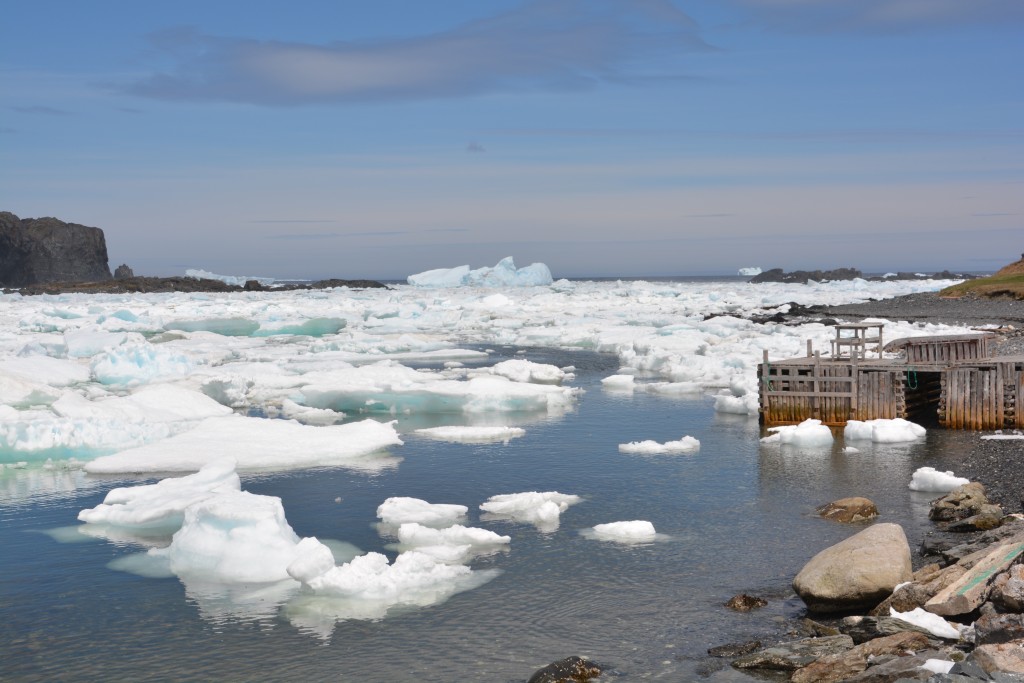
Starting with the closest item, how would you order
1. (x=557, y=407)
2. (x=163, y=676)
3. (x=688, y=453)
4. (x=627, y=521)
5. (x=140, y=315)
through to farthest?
1. (x=163, y=676)
2. (x=627, y=521)
3. (x=688, y=453)
4. (x=557, y=407)
5. (x=140, y=315)

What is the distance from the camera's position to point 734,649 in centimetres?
989

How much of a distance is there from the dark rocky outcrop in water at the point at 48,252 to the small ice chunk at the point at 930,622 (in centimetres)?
11583

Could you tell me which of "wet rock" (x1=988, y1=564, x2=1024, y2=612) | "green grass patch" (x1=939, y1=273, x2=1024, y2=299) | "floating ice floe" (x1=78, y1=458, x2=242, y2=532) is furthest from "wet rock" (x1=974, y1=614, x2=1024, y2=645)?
"green grass patch" (x1=939, y1=273, x2=1024, y2=299)

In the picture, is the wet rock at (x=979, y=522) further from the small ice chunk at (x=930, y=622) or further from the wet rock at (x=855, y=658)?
the wet rock at (x=855, y=658)

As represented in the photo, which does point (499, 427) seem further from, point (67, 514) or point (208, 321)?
point (208, 321)

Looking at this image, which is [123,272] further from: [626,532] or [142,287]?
[626,532]

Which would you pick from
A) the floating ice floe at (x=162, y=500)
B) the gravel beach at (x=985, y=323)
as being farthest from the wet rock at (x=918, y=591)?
the floating ice floe at (x=162, y=500)

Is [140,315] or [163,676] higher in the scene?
[140,315]

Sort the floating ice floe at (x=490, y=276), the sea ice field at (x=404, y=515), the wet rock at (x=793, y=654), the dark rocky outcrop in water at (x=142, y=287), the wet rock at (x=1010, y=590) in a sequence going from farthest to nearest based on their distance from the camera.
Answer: the floating ice floe at (x=490, y=276) < the dark rocky outcrop in water at (x=142, y=287) < the sea ice field at (x=404, y=515) < the wet rock at (x=793, y=654) < the wet rock at (x=1010, y=590)

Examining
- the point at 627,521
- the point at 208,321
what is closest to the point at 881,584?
the point at 627,521

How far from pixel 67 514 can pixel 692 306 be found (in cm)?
5601

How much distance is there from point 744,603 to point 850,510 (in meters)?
4.39

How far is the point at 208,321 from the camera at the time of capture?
48.9 m

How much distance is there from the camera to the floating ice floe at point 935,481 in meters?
16.1
